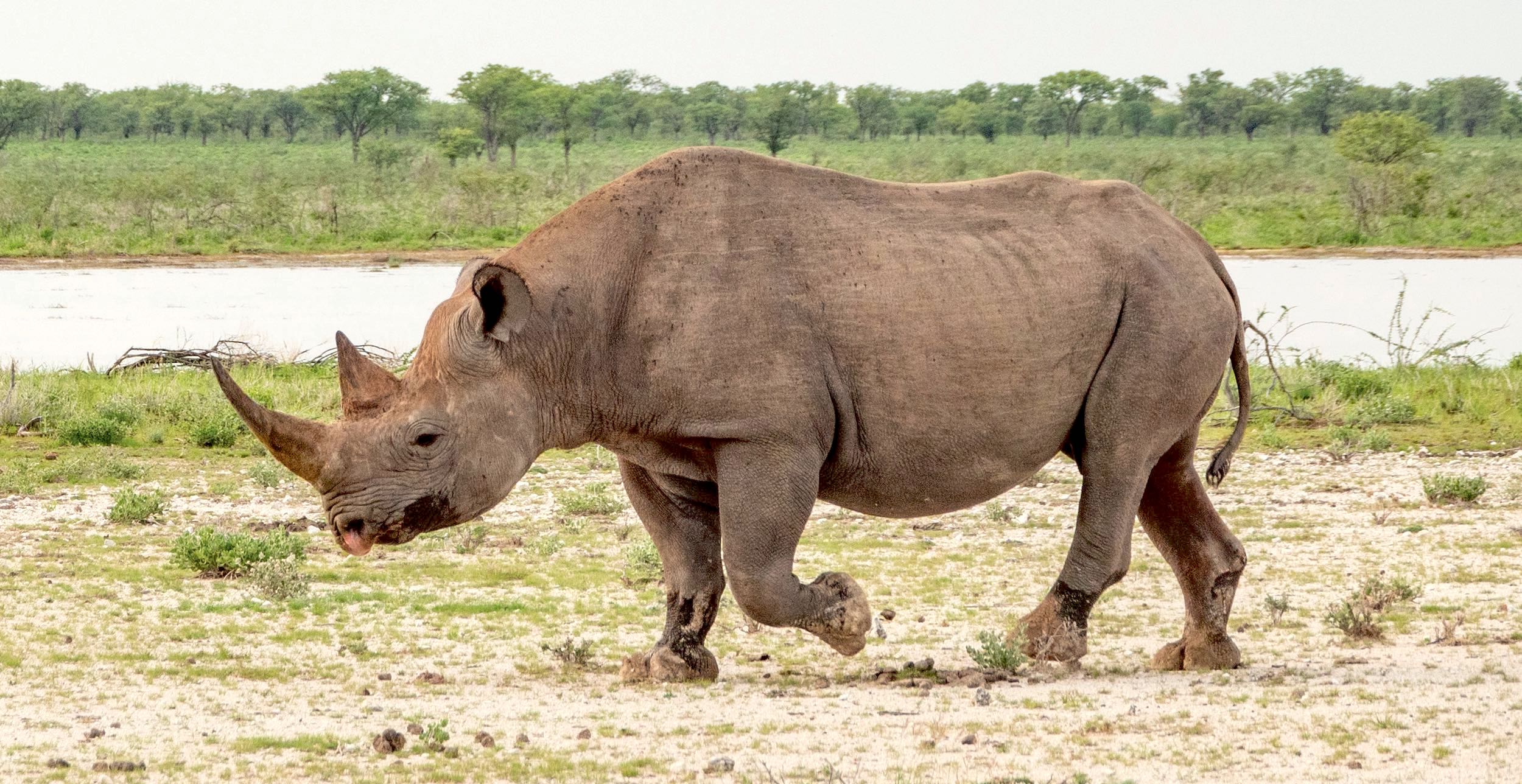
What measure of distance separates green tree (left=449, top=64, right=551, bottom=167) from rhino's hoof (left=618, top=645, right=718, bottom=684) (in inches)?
2773

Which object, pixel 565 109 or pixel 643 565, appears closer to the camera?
pixel 643 565

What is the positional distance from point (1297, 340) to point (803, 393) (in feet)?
60.1

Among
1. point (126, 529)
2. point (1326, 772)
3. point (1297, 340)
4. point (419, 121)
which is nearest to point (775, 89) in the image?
point (419, 121)

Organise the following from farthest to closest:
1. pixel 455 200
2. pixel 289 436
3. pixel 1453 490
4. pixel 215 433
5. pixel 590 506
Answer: pixel 455 200 → pixel 215 433 → pixel 590 506 → pixel 1453 490 → pixel 289 436

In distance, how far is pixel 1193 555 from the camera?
26.0ft

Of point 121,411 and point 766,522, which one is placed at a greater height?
point 766,522

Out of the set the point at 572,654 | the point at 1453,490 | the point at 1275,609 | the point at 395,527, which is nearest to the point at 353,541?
the point at 395,527

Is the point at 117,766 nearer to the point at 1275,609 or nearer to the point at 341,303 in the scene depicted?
the point at 1275,609

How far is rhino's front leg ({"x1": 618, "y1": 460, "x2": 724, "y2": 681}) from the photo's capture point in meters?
7.50

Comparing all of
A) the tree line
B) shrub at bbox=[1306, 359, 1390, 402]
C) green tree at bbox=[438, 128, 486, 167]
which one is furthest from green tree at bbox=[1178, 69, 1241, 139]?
shrub at bbox=[1306, 359, 1390, 402]

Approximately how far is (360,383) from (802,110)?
87807 millimetres

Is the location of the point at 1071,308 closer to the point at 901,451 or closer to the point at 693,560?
the point at 901,451

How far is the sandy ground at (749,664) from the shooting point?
599 cm

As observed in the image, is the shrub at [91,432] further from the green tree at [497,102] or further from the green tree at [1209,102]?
the green tree at [1209,102]
